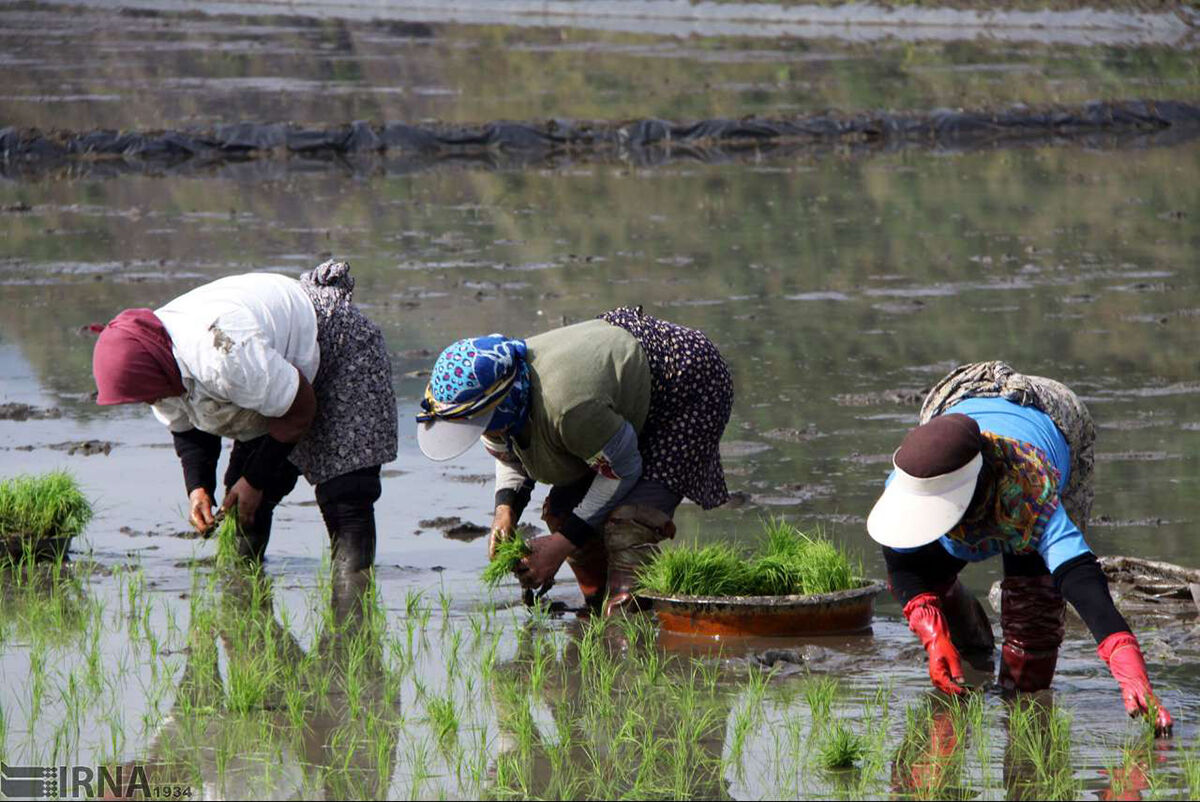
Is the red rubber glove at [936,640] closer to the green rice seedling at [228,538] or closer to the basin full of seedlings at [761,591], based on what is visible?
the basin full of seedlings at [761,591]

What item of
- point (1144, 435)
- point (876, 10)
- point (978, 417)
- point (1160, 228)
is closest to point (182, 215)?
point (1160, 228)

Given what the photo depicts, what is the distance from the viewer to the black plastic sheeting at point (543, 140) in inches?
714

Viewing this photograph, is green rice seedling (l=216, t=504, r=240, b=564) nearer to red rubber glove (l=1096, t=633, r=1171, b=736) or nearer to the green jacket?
the green jacket

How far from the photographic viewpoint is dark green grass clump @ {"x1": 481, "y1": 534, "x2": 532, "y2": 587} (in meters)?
5.91

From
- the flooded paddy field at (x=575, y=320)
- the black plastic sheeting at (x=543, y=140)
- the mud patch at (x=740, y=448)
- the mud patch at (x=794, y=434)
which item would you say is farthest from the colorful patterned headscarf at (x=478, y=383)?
the black plastic sheeting at (x=543, y=140)

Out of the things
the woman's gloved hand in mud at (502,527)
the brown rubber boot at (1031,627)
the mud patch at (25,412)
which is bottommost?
the mud patch at (25,412)

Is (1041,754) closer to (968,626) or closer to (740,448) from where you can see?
(968,626)

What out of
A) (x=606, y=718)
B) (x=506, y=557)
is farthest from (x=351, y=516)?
(x=606, y=718)

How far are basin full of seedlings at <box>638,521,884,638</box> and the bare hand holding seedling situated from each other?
1373 mm

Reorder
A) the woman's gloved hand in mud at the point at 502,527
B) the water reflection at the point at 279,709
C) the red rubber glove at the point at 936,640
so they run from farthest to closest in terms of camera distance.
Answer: the woman's gloved hand in mud at the point at 502,527
the red rubber glove at the point at 936,640
the water reflection at the point at 279,709

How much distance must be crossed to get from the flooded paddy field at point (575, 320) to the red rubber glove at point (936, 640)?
0.33 feet

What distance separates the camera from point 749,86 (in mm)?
22625

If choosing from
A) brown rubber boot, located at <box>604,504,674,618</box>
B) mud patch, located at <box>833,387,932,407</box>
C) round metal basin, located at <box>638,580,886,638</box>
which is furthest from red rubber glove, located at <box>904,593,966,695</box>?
mud patch, located at <box>833,387,932,407</box>

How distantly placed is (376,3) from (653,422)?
1063 inches
